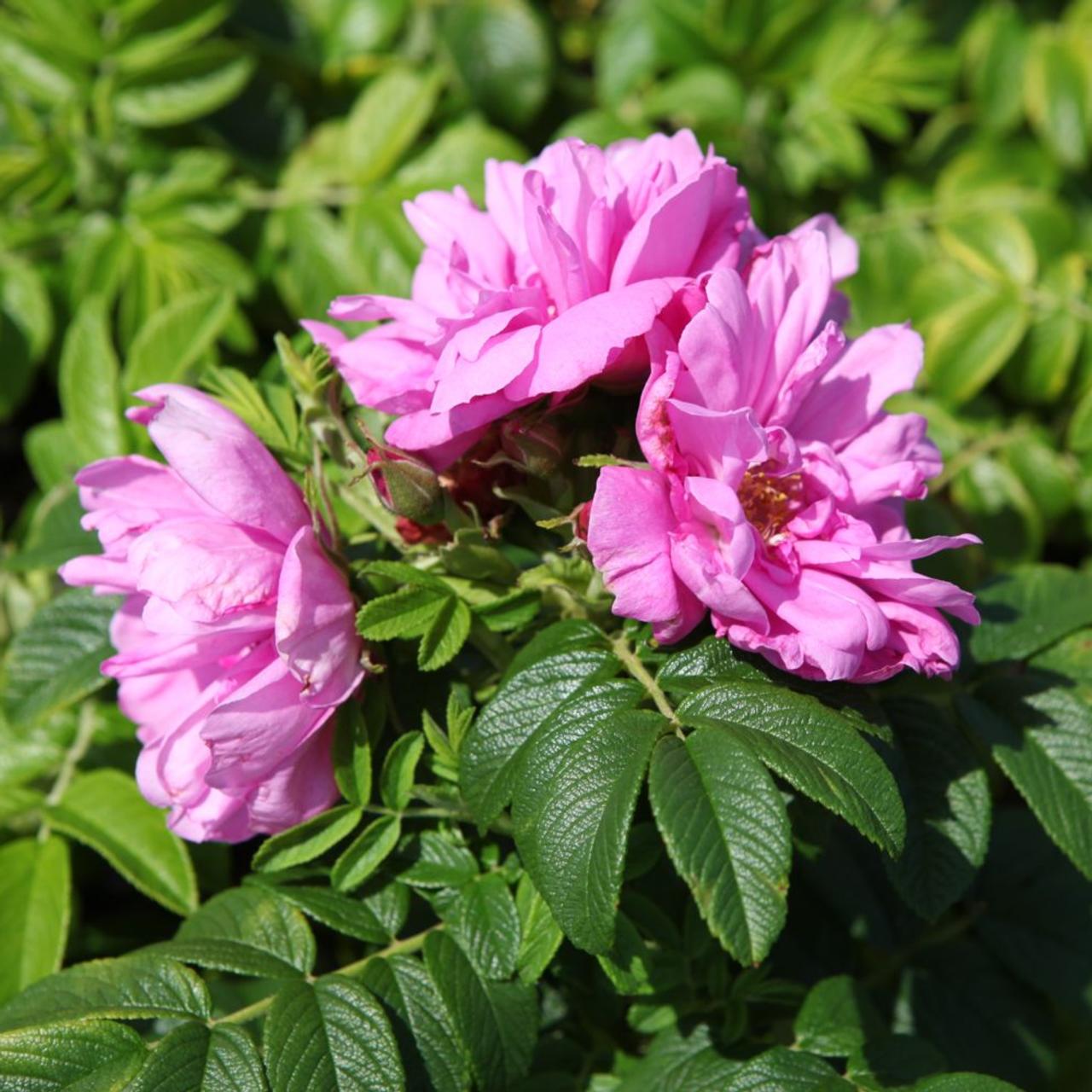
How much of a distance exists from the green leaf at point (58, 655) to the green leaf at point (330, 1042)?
1.39 ft

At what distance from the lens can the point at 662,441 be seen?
3.15 feet

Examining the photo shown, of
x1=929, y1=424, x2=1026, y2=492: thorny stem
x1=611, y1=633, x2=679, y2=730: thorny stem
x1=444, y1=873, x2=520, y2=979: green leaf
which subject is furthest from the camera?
x1=929, y1=424, x2=1026, y2=492: thorny stem

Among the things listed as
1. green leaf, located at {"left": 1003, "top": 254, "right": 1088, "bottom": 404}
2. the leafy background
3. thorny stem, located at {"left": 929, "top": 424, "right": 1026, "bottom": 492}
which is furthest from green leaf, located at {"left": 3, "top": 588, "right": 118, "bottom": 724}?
green leaf, located at {"left": 1003, "top": 254, "right": 1088, "bottom": 404}

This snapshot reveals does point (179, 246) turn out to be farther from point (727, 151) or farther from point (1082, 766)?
point (1082, 766)

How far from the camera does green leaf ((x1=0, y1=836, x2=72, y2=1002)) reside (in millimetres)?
1296

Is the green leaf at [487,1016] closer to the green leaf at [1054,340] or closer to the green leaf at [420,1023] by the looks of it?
the green leaf at [420,1023]

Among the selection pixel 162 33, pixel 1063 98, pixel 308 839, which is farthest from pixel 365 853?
pixel 1063 98

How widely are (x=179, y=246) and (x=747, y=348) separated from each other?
1186 mm

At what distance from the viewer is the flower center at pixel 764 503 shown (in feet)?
3.36

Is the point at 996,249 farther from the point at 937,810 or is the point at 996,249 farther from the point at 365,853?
the point at 365,853

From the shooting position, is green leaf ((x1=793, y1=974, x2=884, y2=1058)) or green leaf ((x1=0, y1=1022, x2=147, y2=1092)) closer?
green leaf ((x1=0, y1=1022, x2=147, y2=1092))

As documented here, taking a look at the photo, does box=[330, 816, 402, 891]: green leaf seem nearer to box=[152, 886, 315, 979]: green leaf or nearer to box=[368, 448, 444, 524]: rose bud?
box=[152, 886, 315, 979]: green leaf

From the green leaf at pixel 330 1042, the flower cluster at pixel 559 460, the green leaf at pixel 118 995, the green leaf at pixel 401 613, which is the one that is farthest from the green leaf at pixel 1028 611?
the green leaf at pixel 118 995

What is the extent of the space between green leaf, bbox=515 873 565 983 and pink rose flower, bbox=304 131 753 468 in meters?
0.39
